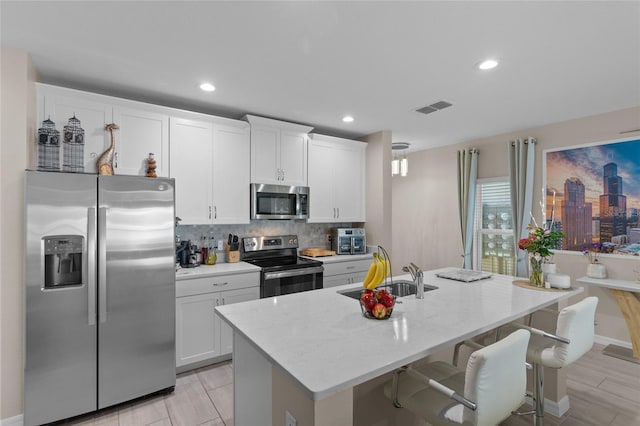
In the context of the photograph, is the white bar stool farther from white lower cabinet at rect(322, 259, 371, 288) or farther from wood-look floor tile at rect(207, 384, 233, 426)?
white lower cabinet at rect(322, 259, 371, 288)

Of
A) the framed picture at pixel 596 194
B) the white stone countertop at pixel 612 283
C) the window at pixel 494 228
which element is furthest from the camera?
the window at pixel 494 228

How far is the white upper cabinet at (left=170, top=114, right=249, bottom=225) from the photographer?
3180 millimetres

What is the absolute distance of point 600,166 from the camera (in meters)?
3.70

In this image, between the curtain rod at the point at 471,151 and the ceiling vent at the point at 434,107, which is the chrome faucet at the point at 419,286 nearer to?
the ceiling vent at the point at 434,107

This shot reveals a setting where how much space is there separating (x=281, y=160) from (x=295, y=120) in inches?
20.8

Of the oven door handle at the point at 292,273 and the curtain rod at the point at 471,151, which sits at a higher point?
the curtain rod at the point at 471,151

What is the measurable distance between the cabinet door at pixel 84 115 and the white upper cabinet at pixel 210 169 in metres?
0.56

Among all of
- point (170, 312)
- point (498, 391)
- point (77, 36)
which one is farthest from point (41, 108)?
point (498, 391)

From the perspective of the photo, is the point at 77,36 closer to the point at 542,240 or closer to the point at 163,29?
the point at 163,29

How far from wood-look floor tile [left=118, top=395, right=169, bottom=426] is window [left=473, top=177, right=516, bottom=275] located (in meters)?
4.43

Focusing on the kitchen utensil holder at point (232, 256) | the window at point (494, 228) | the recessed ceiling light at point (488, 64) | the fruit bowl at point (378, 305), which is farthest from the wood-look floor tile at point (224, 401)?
the window at point (494, 228)

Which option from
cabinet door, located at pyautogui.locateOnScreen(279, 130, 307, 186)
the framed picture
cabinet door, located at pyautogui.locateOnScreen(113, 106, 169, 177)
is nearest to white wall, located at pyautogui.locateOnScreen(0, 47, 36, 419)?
cabinet door, located at pyautogui.locateOnScreen(113, 106, 169, 177)

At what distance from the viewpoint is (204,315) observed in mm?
3016

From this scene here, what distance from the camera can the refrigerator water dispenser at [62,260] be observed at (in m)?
2.18
